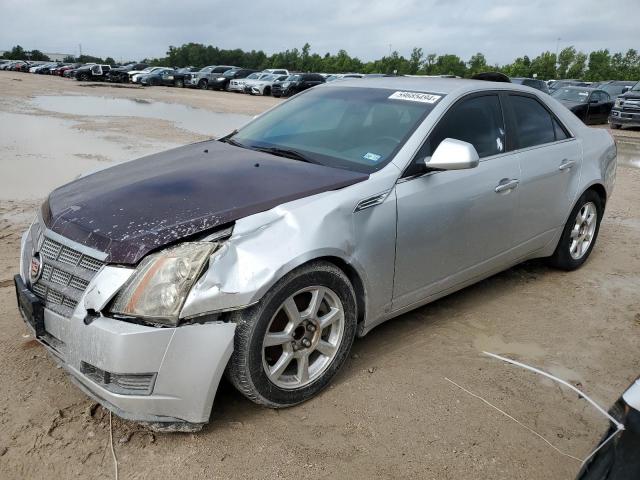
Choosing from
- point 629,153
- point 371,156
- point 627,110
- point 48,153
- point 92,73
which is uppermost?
point 371,156

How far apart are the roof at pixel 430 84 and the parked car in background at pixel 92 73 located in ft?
150

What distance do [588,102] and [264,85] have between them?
63.4 feet

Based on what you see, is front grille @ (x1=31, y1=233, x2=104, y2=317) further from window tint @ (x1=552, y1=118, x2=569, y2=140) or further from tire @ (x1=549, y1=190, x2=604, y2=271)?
tire @ (x1=549, y1=190, x2=604, y2=271)

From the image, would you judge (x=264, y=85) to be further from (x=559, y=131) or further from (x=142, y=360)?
(x=142, y=360)

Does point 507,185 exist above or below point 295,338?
above

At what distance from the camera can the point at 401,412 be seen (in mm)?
2980

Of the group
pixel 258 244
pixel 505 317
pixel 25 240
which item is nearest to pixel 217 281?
pixel 258 244

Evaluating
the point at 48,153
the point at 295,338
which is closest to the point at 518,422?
the point at 295,338

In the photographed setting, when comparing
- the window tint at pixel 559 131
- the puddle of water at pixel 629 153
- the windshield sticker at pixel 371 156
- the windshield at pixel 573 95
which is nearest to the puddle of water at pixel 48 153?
the windshield sticker at pixel 371 156

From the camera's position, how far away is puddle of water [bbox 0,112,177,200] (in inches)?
292

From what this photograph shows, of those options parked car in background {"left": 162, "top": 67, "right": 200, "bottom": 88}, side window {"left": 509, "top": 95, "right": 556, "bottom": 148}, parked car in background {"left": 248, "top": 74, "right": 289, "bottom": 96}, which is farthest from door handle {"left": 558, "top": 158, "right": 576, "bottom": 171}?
parked car in background {"left": 162, "top": 67, "right": 200, "bottom": 88}

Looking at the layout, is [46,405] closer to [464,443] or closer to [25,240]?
[25,240]

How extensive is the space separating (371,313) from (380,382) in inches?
15.4

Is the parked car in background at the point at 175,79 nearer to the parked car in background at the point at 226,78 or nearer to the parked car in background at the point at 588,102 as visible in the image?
the parked car in background at the point at 226,78
